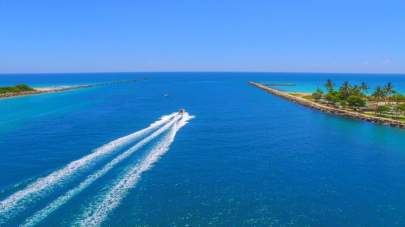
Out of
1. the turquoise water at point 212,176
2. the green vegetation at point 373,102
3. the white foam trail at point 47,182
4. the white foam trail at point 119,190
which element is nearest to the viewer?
the white foam trail at point 119,190

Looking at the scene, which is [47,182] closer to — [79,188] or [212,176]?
[79,188]

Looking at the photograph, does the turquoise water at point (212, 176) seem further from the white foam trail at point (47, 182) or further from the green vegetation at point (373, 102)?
the green vegetation at point (373, 102)

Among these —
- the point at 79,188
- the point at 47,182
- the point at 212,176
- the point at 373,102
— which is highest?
the point at 373,102

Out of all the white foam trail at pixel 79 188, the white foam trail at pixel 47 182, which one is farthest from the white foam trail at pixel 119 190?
the white foam trail at pixel 47 182

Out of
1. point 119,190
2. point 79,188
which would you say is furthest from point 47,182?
point 119,190

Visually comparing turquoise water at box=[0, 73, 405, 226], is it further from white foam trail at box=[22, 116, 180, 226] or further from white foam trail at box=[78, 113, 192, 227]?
white foam trail at box=[22, 116, 180, 226]

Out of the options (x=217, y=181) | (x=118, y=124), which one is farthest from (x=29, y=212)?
(x=118, y=124)
